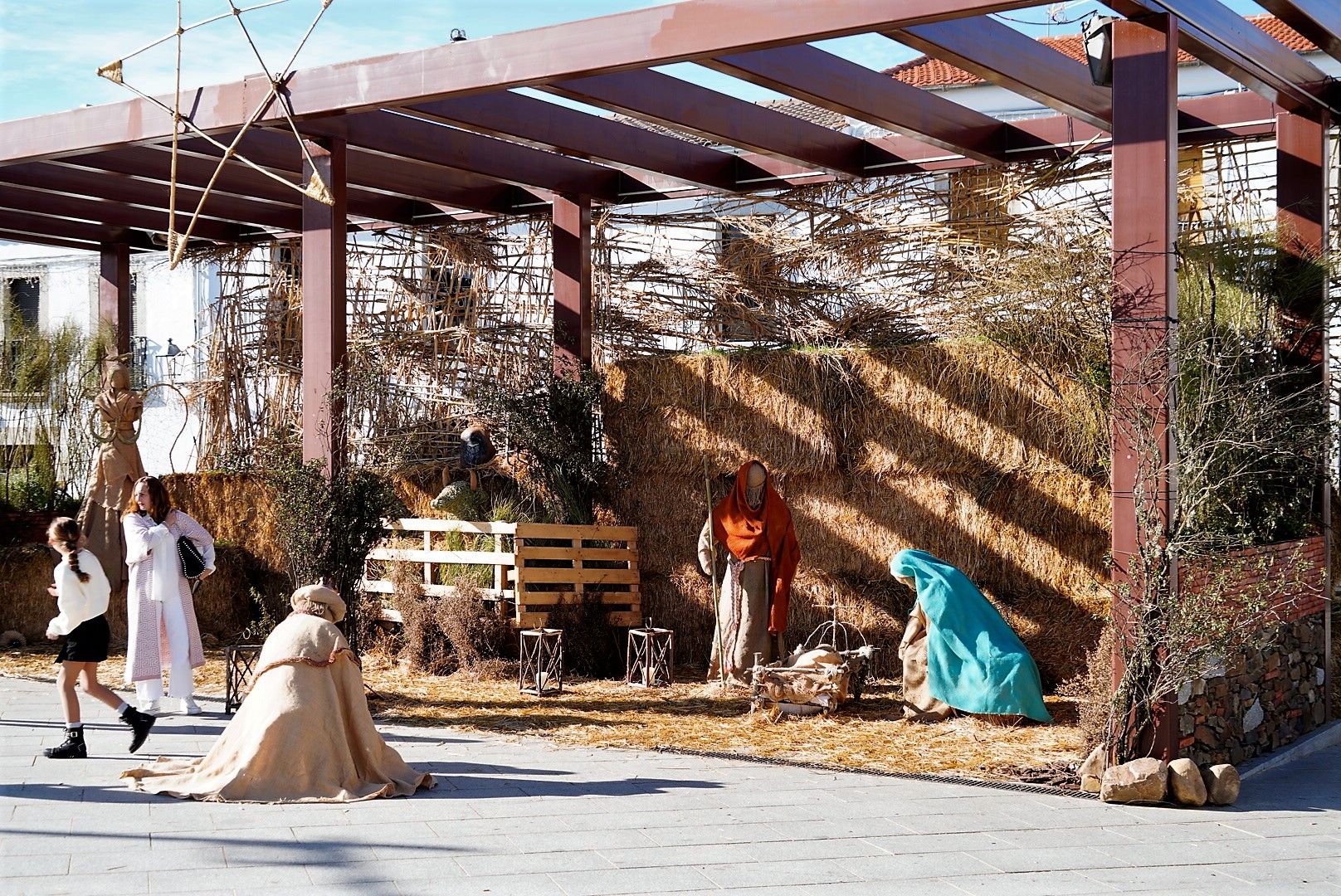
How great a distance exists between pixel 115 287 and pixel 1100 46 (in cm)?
1014

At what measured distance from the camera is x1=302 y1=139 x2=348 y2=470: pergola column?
30.8 ft

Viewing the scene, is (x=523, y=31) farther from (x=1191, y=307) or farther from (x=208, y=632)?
(x=208, y=632)

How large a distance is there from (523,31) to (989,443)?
4440 millimetres

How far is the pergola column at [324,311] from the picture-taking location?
940cm

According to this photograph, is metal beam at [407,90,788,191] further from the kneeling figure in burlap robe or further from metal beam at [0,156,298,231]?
the kneeling figure in burlap robe

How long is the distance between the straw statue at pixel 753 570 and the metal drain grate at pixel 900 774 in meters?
2.33

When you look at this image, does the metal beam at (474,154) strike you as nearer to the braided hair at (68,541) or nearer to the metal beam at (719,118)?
the metal beam at (719,118)

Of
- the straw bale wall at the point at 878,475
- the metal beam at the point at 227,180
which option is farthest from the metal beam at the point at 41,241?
the straw bale wall at the point at 878,475

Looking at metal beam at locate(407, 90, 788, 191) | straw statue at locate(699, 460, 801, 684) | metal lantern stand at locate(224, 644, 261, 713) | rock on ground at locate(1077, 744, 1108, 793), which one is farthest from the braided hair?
rock on ground at locate(1077, 744, 1108, 793)

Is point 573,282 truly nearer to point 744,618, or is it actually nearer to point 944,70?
point 744,618

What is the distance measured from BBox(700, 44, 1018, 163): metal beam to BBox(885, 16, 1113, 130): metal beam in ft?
2.76

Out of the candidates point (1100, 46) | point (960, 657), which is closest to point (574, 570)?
point (960, 657)

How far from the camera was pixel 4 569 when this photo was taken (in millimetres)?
12422

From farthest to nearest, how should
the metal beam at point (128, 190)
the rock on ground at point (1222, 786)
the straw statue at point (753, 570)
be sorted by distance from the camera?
1. the metal beam at point (128, 190)
2. the straw statue at point (753, 570)
3. the rock on ground at point (1222, 786)
